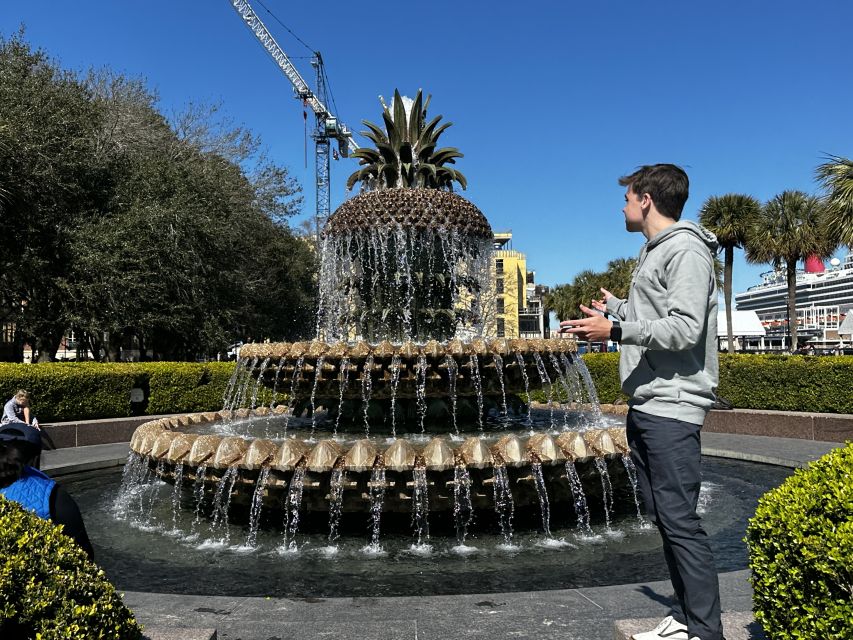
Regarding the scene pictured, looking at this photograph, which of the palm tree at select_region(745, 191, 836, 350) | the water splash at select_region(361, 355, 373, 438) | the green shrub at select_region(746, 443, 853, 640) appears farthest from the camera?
the palm tree at select_region(745, 191, 836, 350)

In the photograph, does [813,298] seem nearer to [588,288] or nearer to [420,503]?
[588,288]

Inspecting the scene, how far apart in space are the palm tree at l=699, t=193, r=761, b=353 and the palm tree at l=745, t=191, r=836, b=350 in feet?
1.44

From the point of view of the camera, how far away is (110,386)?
1359cm

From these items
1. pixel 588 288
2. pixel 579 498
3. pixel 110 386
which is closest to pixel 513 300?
pixel 588 288

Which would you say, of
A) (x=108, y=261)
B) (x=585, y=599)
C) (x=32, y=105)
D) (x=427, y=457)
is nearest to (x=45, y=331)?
(x=108, y=261)

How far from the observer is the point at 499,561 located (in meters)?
5.31

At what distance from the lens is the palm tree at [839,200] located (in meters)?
19.3

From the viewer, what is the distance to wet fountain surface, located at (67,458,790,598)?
15.7ft

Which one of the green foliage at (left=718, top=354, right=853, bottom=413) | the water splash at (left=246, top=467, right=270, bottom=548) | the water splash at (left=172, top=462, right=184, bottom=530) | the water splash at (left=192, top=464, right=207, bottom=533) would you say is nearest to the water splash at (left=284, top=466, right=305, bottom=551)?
the water splash at (left=246, top=467, right=270, bottom=548)

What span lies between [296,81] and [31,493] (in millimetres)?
103558

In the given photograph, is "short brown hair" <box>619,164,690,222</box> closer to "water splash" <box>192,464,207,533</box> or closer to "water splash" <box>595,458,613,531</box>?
"water splash" <box>595,458,613,531</box>

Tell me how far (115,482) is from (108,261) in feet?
44.6

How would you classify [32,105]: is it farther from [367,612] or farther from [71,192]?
[367,612]

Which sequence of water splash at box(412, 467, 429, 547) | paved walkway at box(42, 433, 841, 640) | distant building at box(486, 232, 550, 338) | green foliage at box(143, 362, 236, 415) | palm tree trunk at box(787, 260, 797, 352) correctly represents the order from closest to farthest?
paved walkway at box(42, 433, 841, 640) → water splash at box(412, 467, 429, 547) → green foliage at box(143, 362, 236, 415) → palm tree trunk at box(787, 260, 797, 352) → distant building at box(486, 232, 550, 338)
